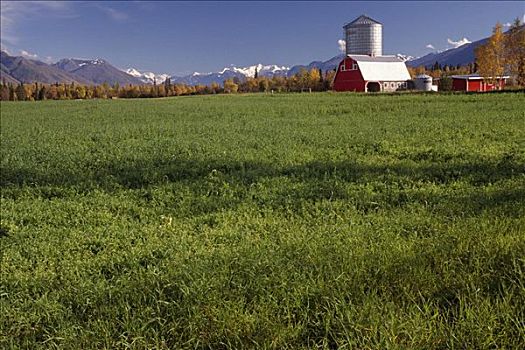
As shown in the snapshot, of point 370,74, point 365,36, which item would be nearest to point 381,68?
point 370,74

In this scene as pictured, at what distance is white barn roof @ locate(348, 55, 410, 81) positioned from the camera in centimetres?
7119

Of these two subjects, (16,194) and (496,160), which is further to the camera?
(496,160)

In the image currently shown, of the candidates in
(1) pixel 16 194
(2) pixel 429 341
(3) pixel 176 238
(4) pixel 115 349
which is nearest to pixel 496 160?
(3) pixel 176 238

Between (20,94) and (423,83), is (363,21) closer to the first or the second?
(423,83)

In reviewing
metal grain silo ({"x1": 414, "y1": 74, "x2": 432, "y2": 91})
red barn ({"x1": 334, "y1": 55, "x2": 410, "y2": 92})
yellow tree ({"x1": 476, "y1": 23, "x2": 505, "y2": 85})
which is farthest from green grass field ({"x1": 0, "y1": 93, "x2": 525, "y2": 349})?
red barn ({"x1": 334, "y1": 55, "x2": 410, "y2": 92})

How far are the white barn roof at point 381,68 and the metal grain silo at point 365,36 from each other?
314 inches

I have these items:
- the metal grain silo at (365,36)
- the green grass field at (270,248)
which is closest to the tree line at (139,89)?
the metal grain silo at (365,36)

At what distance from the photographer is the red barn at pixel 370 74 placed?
70938mm

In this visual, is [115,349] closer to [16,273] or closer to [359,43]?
[16,273]

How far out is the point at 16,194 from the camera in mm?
9742

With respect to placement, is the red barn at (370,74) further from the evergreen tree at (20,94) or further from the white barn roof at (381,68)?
the evergreen tree at (20,94)

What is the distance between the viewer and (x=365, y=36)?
84750 millimetres

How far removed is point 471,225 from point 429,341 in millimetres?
2792

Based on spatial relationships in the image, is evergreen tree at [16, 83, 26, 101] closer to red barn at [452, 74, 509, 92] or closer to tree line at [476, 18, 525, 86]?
red barn at [452, 74, 509, 92]
